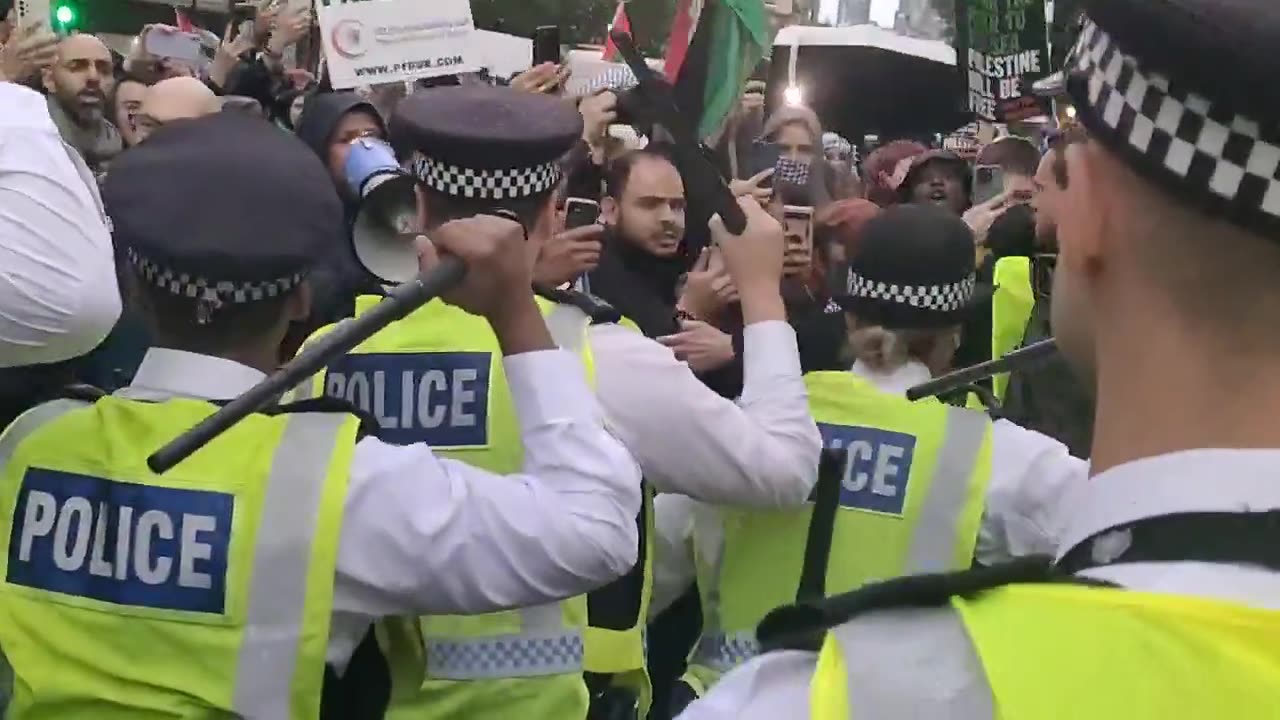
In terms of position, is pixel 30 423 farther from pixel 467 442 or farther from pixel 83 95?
pixel 83 95

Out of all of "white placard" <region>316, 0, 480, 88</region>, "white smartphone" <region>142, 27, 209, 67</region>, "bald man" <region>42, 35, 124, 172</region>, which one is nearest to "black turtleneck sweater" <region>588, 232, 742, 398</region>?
"white placard" <region>316, 0, 480, 88</region>

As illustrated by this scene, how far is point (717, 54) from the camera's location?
4.50 metres

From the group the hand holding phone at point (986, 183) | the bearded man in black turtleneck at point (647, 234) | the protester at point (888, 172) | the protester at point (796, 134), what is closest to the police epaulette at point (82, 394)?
the bearded man in black turtleneck at point (647, 234)

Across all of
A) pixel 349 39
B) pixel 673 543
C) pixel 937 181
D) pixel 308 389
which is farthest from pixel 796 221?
pixel 937 181

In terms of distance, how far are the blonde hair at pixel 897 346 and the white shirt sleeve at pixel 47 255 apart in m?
1.76

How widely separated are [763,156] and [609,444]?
570 cm

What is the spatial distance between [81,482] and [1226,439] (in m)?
1.56

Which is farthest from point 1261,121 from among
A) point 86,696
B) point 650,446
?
point 650,446

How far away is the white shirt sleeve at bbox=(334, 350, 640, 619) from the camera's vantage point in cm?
206

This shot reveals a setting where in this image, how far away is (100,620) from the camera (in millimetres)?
2088

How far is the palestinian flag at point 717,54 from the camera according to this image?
14.6ft

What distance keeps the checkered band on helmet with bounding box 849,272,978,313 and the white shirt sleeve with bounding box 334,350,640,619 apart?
1.37 m

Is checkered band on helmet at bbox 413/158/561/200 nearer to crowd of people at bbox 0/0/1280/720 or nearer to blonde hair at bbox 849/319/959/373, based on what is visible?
crowd of people at bbox 0/0/1280/720

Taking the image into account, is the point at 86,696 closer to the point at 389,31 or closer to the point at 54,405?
the point at 54,405
